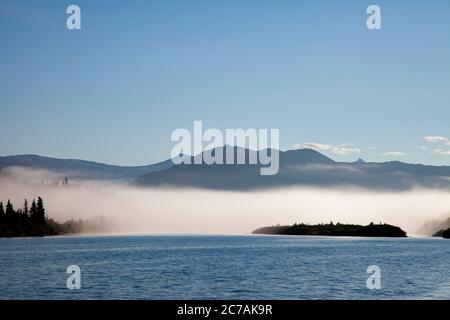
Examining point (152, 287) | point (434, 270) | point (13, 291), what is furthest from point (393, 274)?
point (13, 291)

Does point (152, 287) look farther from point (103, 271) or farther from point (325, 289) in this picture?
point (103, 271)

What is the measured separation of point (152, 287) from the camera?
316ft
